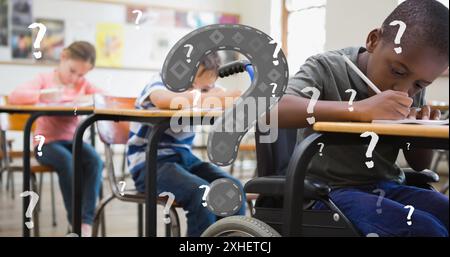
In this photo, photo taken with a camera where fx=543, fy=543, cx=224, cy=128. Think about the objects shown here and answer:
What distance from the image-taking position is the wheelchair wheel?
2.78ft

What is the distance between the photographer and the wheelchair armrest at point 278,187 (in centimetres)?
84

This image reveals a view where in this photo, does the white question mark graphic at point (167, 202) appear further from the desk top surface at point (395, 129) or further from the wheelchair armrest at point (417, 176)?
the desk top surface at point (395, 129)

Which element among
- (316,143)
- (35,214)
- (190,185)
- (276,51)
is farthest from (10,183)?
(316,143)

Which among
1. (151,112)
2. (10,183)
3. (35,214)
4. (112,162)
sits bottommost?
(10,183)

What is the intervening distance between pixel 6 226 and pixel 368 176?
1.95 metres

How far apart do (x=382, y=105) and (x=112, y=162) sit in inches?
42.9

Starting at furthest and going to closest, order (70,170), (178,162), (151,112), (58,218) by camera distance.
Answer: (58,218)
(70,170)
(178,162)
(151,112)

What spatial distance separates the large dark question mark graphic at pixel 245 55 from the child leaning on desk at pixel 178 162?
36 centimetres

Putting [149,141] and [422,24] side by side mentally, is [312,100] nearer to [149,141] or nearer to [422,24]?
[422,24]

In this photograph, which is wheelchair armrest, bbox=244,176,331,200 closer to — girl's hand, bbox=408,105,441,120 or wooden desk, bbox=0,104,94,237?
girl's hand, bbox=408,105,441,120

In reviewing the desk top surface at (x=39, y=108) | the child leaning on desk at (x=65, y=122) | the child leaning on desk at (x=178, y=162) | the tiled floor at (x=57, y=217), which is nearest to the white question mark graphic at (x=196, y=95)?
the child leaning on desk at (x=178, y=162)

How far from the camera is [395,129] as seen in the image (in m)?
0.65

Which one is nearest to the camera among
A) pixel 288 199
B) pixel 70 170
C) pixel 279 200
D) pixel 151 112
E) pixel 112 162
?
pixel 288 199
